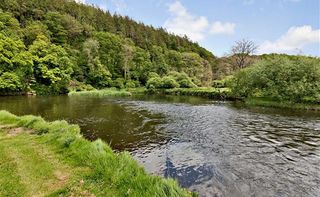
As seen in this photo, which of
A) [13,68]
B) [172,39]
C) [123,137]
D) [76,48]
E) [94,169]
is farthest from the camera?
[172,39]

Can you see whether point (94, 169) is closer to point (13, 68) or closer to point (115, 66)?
point (13, 68)

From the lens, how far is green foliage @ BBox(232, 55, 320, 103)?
23969mm

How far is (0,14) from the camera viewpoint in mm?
Result: 44562

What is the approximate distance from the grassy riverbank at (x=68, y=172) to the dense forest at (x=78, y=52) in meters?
32.7

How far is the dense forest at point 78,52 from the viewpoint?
3938cm

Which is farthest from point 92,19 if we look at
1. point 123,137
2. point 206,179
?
point 206,179

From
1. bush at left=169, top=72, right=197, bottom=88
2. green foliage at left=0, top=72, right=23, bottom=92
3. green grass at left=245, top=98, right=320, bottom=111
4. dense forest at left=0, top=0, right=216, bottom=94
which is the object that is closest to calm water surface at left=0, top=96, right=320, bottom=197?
green grass at left=245, top=98, right=320, bottom=111

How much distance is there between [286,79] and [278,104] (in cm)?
302

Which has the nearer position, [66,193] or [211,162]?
[66,193]

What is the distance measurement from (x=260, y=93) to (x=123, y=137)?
22732 millimetres

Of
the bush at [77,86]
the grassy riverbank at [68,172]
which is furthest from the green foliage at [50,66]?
the grassy riverbank at [68,172]

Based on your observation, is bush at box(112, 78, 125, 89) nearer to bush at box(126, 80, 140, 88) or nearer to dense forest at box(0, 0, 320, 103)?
dense forest at box(0, 0, 320, 103)

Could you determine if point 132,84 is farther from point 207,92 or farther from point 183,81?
point 207,92

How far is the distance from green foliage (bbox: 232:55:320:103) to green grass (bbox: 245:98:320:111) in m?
0.60
